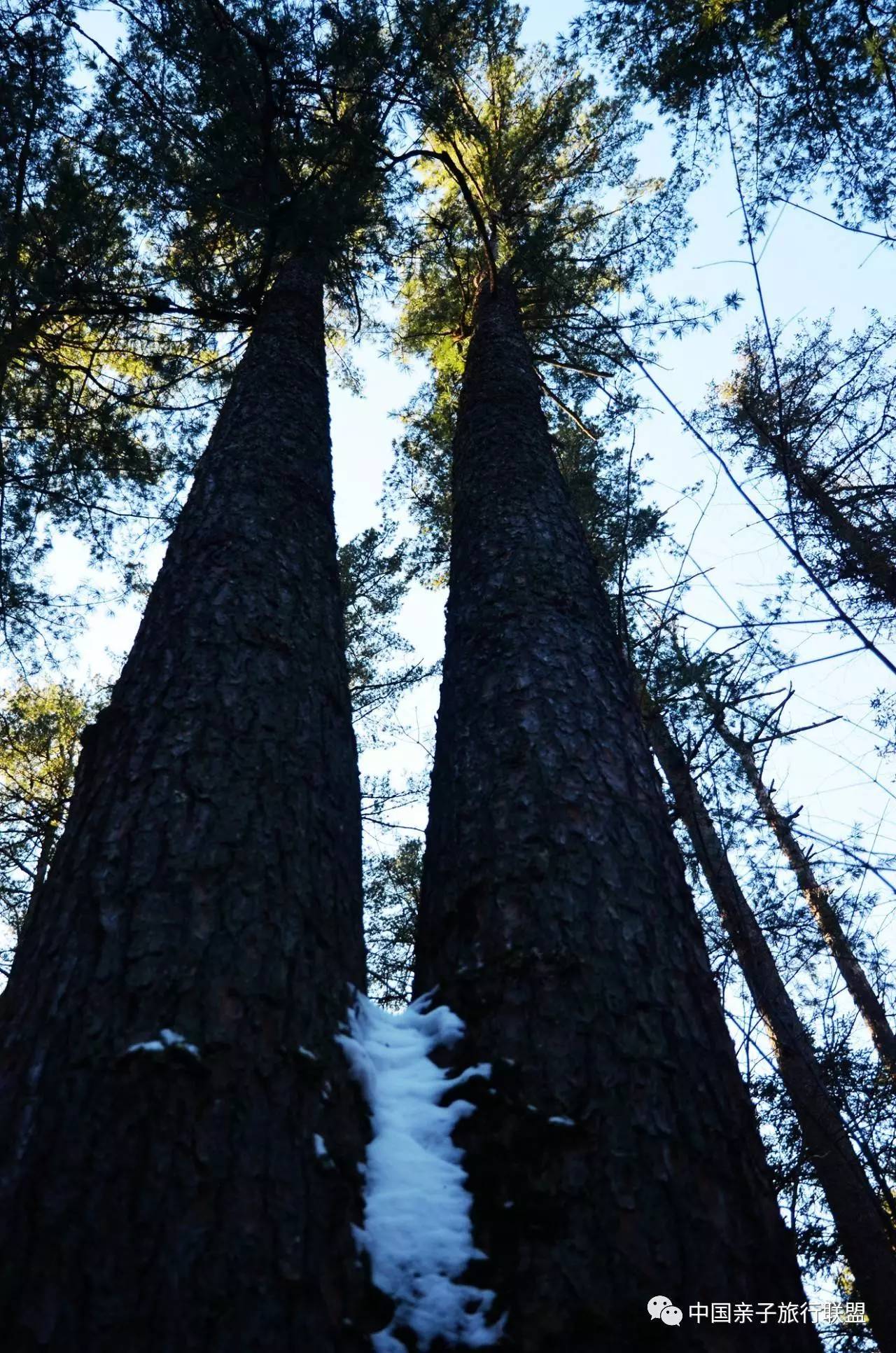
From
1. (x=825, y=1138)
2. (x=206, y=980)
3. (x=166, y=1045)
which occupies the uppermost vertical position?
(x=825, y=1138)

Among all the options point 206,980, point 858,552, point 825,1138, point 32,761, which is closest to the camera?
point 206,980

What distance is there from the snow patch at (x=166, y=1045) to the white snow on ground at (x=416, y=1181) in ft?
1.21

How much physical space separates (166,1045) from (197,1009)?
0.09 m

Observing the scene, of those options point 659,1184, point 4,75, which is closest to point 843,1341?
point 659,1184

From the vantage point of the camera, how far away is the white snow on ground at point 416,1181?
150 cm

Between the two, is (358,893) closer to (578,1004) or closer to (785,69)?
(578,1004)

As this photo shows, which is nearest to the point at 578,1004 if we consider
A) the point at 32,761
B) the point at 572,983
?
the point at 572,983

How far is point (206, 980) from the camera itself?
1689mm

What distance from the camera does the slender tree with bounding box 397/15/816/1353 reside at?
150cm

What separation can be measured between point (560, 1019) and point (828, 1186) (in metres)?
3.84

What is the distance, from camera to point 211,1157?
1458 millimetres

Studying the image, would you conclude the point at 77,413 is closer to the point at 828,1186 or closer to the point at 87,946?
the point at 87,946

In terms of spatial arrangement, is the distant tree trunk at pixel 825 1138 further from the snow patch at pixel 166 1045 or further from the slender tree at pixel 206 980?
the snow patch at pixel 166 1045

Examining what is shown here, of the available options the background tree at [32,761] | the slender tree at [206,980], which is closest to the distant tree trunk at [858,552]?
the slender tree at [206,980]
